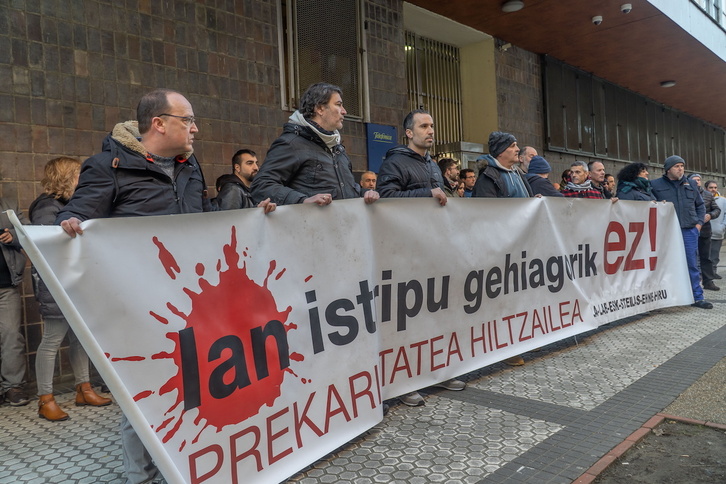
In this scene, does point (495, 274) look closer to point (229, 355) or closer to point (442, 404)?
point (442, 404)

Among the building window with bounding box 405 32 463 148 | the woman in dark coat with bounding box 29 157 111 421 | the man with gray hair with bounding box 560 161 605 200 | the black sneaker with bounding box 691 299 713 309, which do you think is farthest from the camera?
the building window with bounding box 405 32 463 148

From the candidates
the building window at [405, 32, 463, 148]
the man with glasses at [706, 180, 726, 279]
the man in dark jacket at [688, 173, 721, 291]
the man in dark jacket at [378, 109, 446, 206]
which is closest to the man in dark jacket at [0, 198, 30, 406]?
the man in dark jacket at [378, 109, 446, 206]

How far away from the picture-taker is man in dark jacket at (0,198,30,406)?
432 cm

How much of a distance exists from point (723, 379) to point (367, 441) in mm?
2794

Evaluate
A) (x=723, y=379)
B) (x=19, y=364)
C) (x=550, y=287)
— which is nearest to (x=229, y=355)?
(x=19, y=364)

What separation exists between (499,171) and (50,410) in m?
3.90

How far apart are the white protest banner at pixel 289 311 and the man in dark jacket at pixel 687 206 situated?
328cm

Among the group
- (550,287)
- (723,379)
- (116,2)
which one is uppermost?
(116,2)

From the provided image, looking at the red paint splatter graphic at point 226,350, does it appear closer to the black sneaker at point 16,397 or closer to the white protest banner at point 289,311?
the white protest banner at point 289,311

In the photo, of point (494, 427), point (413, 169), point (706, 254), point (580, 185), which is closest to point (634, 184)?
point (580, 185)

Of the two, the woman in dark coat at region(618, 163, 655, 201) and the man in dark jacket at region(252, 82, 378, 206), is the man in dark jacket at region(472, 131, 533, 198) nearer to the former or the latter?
the man in dark jacket at region(252, 82, 378, 206)

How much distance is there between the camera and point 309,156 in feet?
11.8

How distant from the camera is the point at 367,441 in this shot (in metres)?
3.26

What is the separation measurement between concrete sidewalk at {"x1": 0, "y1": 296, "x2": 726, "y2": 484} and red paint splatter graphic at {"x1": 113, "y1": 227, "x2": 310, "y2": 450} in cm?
58
